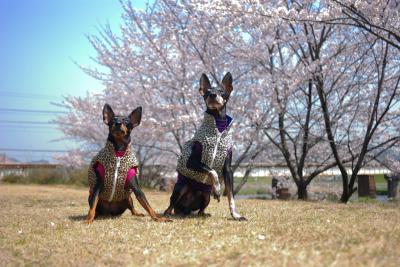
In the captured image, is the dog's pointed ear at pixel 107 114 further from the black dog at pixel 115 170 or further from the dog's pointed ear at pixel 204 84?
the dog's pointed ear at pixel 204 84

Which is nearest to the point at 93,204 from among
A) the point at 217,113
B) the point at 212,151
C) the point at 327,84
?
the point at 212,151

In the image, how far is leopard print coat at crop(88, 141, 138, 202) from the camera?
576 centimetres

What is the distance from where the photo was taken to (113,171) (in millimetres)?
5773

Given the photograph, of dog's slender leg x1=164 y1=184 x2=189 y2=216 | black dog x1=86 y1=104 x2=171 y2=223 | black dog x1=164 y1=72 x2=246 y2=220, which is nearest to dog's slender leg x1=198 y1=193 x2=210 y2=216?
black dog x1=164 y1=72 x2=246 y2=220

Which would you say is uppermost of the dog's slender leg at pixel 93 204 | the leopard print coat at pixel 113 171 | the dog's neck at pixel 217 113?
the dog's neck at pixel 217 113

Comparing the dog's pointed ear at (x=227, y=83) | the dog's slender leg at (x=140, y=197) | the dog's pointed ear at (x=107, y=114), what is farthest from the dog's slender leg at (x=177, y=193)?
the dog's pointed ear at (x=227, y=83)

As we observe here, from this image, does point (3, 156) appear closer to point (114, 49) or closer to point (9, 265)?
point (114, 49)

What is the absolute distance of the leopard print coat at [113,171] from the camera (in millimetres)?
5762

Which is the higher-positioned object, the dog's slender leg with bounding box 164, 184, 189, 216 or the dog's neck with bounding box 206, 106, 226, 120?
the dog's neck with bounding box 206, 106, 226, 120

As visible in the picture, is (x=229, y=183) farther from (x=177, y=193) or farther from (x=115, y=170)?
(x=115, y=170)

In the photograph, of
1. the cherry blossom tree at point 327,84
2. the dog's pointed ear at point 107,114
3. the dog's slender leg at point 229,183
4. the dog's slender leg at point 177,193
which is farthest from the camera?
the cherry blossom tree at point 327,84

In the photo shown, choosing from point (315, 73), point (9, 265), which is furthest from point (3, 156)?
point (9, 265)

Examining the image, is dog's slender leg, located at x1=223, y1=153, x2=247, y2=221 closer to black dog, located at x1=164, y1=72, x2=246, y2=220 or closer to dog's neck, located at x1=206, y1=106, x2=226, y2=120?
black dog, located at x1=164, y1=72, x2=246, y2=220

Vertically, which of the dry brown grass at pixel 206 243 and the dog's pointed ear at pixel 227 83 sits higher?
the dog's pointed ear at pixel 227 83
